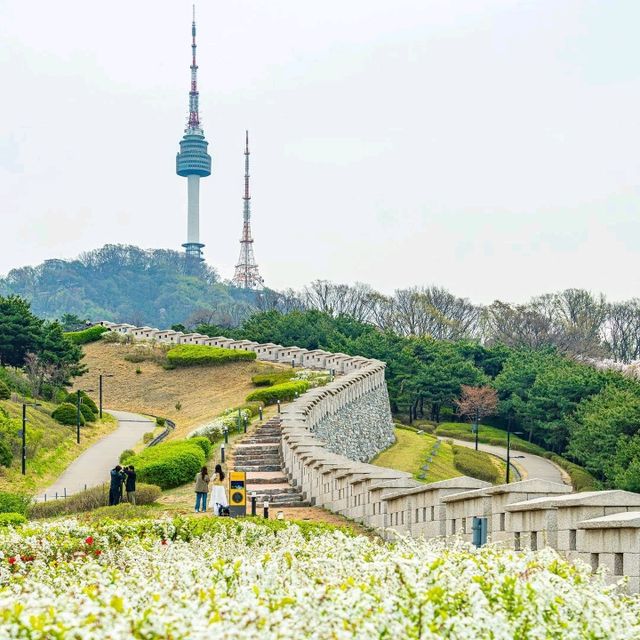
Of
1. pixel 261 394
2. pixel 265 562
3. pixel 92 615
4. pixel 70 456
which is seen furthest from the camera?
pixel 261 394

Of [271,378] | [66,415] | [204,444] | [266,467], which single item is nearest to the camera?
[266,467]

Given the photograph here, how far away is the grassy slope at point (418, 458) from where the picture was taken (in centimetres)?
4616

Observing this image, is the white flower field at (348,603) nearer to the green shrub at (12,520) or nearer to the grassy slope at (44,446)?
the green shrub at (12,520)

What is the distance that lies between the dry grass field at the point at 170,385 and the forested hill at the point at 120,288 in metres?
112

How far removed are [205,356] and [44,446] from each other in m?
25.6

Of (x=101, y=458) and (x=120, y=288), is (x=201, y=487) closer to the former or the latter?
(x=101, y=458)

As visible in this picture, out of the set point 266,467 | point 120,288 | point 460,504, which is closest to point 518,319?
point 266,467

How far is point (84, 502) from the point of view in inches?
988

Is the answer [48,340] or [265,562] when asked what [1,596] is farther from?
[48,340]

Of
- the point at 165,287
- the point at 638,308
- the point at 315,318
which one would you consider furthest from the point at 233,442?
the point at 165,287

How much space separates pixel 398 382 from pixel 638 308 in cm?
3864

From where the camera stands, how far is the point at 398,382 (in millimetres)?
70688

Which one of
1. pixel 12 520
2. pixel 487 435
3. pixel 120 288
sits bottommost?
pixel 487 435

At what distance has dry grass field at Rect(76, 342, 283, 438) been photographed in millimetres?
54156
